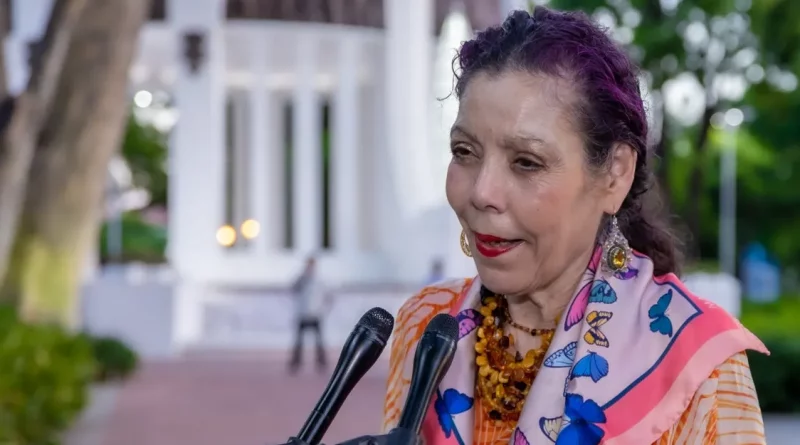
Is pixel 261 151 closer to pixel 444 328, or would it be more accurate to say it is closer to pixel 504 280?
pixel 504 280

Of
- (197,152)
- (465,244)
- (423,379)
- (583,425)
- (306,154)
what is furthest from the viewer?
(306,154)

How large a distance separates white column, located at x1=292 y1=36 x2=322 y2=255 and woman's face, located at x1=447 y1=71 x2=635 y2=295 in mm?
20328

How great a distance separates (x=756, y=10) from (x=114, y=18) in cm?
1144

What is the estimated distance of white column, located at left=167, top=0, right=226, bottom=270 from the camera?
20719 mm

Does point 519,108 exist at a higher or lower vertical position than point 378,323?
higher

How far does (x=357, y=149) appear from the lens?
23.0m

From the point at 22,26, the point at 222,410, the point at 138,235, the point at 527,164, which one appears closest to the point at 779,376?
the point at 222,410

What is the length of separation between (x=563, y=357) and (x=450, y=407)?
0.22 m

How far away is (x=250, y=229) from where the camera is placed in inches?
894

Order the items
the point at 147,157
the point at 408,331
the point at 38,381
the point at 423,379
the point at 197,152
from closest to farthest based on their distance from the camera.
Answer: the point at 423,379 < the point at 408,331 < the point at 38,381 < the point at 197,152 < the point at 147,157

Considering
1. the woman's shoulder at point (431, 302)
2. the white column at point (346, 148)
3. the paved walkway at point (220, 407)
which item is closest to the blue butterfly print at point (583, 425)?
the woman's shoulder at point (431, 302)

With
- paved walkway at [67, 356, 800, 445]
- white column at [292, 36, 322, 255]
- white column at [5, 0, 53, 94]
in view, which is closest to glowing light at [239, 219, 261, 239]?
white column at [292, 36, 322, 255]

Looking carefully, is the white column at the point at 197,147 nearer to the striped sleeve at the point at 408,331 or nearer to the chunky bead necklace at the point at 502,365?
the striped sleeve at the point at 408,331

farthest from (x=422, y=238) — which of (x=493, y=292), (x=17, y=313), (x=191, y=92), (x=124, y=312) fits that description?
(x=493, y=292)
